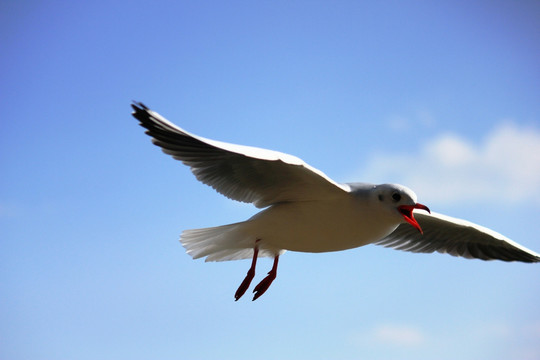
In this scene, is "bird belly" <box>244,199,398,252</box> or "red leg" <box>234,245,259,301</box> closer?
"bird belly" <box>244,199,398,252</box>

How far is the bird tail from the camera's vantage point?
486 cm

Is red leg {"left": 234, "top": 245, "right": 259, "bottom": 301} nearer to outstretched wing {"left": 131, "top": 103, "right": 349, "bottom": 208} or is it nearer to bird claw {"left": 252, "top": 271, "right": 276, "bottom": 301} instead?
bird claw {"left": 252, "top": 271, "right": 276, "bottom": 301}

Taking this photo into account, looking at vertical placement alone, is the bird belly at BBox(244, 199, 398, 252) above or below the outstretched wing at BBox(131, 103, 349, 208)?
below

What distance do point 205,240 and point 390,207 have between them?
5.08 ft

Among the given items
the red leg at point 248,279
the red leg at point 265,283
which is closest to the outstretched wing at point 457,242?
the red leg at point 265,283

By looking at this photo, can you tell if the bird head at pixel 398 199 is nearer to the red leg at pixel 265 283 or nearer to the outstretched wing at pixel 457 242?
the red leg at pixel 265 283

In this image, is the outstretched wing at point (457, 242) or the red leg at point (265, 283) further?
the outstretched wing at point (457, 242)

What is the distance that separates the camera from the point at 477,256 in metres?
6.23

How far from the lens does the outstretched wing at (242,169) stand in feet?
13.3

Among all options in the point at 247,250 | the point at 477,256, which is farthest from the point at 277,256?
the point at 477,256

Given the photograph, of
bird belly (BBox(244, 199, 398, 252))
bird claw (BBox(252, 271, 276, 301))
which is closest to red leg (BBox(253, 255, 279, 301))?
bird claw (BBox(252, 271, 276, 301))

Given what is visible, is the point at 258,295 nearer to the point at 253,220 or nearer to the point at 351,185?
the point at 253,220

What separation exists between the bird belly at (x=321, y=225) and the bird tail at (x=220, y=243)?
7.8 inches

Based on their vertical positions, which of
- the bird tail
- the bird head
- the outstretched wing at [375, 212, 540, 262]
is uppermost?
the outstretched wing at [375, 212, 540, 262]
